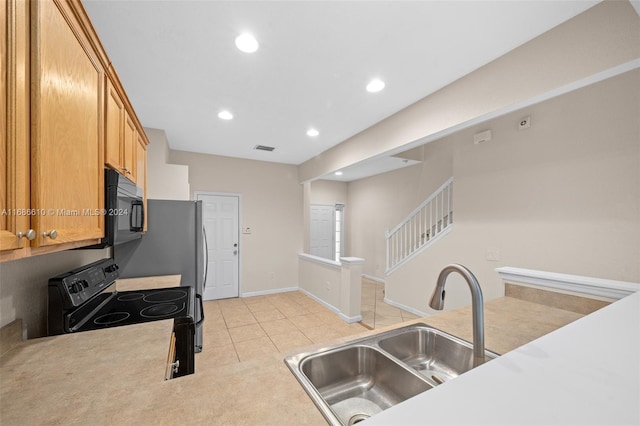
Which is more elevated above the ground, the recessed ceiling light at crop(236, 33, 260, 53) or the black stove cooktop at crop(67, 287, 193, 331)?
the recessed ceiling light at crop(236, 33, 260, 53)

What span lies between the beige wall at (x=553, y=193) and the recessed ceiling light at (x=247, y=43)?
9.17 feet

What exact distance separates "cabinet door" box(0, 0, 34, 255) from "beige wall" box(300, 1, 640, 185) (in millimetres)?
2380

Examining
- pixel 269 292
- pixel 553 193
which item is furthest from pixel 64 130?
pixel 269 292

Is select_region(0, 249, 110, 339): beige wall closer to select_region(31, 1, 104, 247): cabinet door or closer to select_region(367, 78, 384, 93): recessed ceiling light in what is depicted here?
select_region(31, 1, 104, 247): cabinet door

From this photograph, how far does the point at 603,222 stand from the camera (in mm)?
2174

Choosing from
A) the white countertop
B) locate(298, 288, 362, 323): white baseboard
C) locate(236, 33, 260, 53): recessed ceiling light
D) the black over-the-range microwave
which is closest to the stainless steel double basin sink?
the white countertop

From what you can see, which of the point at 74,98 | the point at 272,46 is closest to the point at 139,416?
the point at 74,98

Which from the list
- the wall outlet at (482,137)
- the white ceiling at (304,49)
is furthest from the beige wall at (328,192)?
the wall outlet at (482,137)

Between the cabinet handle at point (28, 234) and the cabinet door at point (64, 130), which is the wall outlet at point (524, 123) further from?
the cabinet handle at point (28, 234)

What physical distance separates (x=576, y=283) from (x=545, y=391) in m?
1.30

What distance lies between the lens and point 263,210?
4996 millimetres

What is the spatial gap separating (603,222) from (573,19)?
1.67 metres

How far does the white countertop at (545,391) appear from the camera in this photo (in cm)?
46

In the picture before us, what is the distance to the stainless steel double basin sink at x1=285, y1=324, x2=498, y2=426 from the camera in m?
0.98
